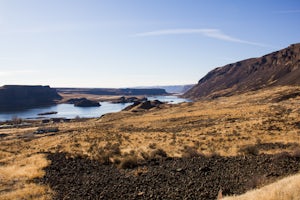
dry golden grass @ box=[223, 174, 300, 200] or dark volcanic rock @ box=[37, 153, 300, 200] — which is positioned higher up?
dry golden grass @ box=[223, 174, 300, 200]

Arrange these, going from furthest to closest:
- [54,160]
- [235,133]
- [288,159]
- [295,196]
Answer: [235,133] < [54,160] < [288,159] < [295,196]

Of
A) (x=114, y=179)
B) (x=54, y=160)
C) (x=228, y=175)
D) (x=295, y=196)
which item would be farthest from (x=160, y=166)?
(x=295, y=196)

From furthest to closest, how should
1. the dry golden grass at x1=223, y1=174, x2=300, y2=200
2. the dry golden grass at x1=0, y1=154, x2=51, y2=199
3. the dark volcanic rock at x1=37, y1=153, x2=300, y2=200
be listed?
the dry golden grass at x1=0, y1=154, x2=51, y2=199 → the dark volcanic rock at x1=37, y1=153, x2=300, y2=200 → the dry golden grass at x1=223, y1=174, x2=300, y2=200

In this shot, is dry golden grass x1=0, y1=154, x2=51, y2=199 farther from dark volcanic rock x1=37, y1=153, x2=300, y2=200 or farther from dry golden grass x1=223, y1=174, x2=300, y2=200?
dry golden grass x1=223, y1=174, x2=300, y2=200

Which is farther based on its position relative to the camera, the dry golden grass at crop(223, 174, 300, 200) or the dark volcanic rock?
the dark volcanic rock

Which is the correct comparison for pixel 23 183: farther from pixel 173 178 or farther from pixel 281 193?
pixel 281 193

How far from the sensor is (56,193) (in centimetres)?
1367

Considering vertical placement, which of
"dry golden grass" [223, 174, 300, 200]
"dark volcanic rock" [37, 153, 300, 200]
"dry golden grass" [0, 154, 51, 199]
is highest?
"dry golden grass" [223, 174, 300, 200]

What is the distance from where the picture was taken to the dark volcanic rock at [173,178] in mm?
12141

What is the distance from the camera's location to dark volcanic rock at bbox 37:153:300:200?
39.8 ft

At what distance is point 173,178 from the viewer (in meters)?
14.3

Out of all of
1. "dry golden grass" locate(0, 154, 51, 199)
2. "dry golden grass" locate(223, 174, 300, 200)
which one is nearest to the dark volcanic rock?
"dry golden grass" locate(0, 154, 51, 199)

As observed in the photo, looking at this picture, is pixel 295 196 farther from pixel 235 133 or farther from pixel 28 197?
pixel 235 133

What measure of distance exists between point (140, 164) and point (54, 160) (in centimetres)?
684
